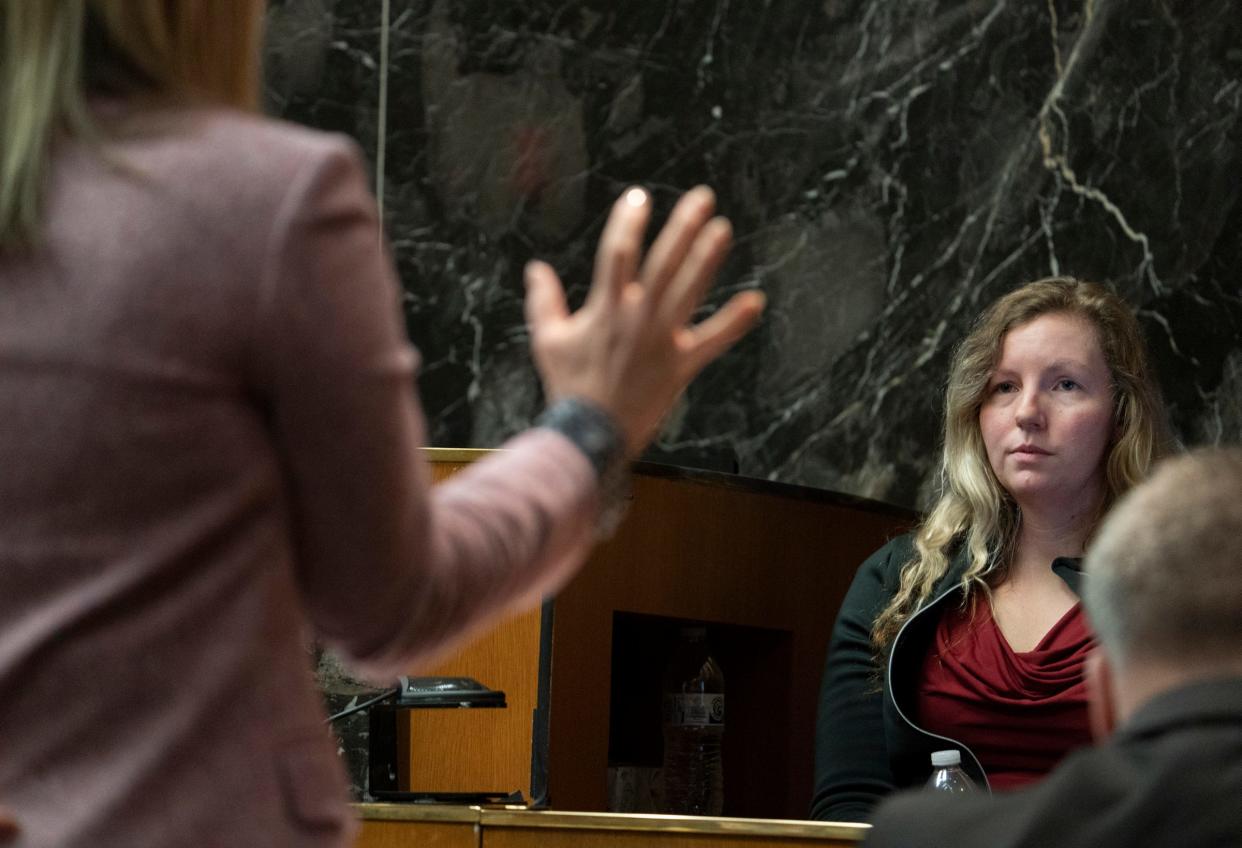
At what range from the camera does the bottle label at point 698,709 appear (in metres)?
2.47

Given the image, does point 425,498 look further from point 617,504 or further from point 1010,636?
point 1010,636

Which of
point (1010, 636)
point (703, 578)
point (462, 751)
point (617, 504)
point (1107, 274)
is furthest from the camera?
point (1107, 274)

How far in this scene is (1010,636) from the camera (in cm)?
246

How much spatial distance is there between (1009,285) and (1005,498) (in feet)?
2.14

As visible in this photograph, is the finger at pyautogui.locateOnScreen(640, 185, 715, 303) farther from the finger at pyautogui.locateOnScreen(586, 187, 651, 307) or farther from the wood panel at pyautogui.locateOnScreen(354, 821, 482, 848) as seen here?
the wood panel at pyautogui.locateOnScreen(354, 821, 482, 848)

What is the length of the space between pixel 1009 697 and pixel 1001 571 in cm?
24

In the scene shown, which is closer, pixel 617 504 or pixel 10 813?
pixel 10 813

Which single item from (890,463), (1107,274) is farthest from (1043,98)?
(890,463)

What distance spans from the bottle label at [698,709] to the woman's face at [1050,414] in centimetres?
53

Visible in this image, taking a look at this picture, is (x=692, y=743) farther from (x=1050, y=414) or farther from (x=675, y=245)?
(x=675, y=245)

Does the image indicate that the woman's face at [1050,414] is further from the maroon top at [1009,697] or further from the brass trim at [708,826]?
the brass trim at [708,826]

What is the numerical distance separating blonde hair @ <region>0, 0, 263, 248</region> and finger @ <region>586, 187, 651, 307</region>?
0.66 feet

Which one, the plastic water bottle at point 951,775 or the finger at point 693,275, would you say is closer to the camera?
the finger at point 693,275

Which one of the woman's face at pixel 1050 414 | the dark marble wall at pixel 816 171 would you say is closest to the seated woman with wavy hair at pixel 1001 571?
the woman's face at pixel 1050 414
